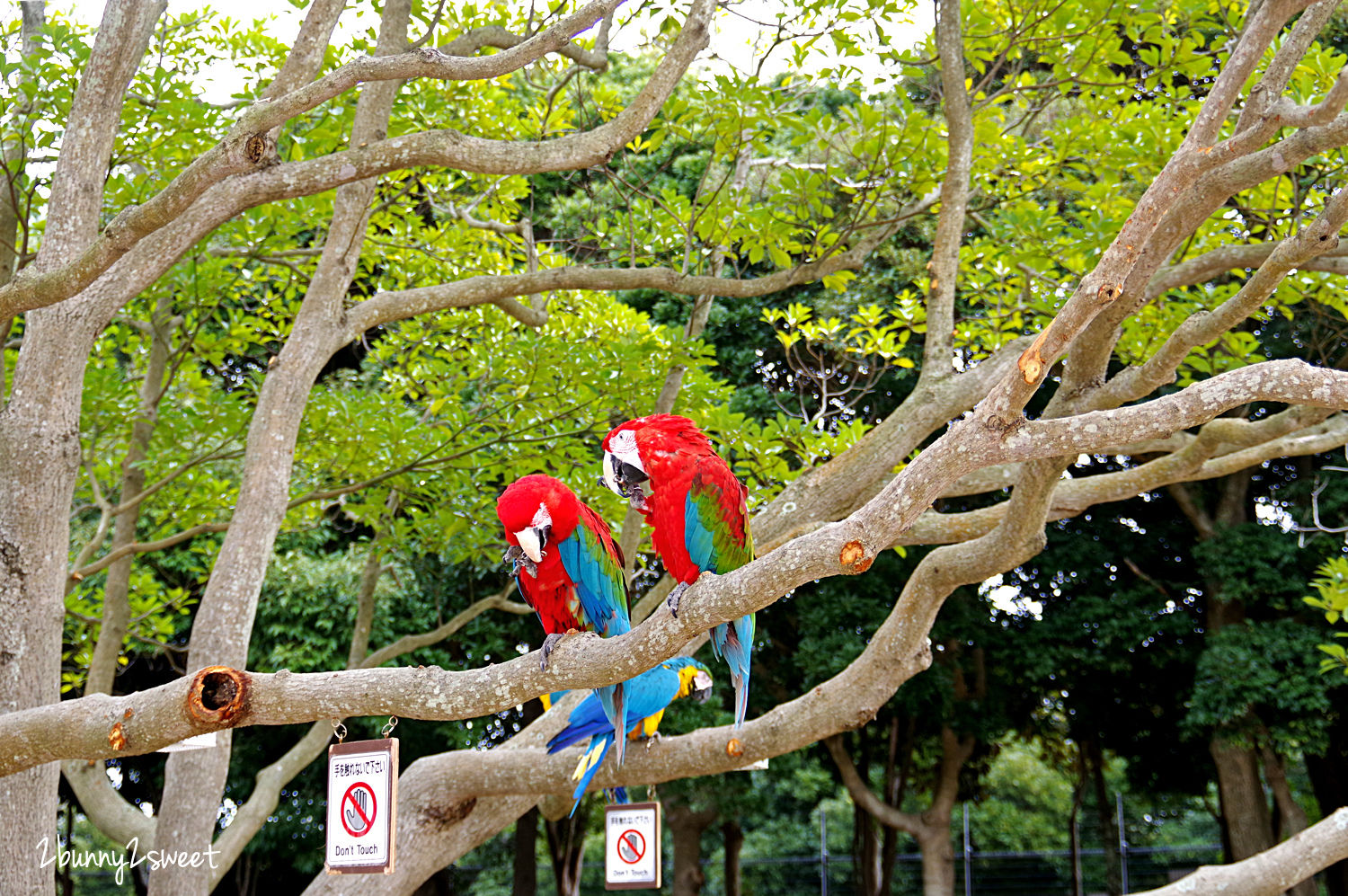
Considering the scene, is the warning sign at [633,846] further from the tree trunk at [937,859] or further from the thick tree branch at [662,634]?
the tree trunk at [937,859]

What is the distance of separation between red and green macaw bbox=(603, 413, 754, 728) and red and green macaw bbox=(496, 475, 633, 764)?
8.3 inches

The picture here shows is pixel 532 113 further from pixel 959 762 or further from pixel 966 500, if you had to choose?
pixel 959 762

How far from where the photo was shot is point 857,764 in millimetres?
11875

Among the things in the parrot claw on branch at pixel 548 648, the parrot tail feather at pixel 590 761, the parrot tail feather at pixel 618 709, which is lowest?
the parrot tail feather at pixel 590 761

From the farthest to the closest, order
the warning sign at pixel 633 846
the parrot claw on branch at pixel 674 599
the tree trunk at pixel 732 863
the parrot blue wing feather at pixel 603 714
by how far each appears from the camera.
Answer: the tree trunk at pixel 732 863, the warning sign at pixel 633 846, the parrot blue wing feather at pixel 603 714, the parrot claw on branch at pixel 674 599

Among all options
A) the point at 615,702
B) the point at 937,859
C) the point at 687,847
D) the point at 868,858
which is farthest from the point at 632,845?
the point at 868,858

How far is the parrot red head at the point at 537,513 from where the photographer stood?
2.61 meters

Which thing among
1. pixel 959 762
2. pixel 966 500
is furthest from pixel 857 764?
pixel 966 500

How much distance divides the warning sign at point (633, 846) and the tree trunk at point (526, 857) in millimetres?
5278

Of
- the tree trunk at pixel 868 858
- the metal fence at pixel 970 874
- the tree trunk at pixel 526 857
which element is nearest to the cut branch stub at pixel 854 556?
the tree trunk at pixel 526 857

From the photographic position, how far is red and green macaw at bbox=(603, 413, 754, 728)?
2.51m

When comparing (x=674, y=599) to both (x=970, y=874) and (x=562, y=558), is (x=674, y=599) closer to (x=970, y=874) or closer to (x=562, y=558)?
(x=562, y=558)

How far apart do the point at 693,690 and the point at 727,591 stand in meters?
2.04

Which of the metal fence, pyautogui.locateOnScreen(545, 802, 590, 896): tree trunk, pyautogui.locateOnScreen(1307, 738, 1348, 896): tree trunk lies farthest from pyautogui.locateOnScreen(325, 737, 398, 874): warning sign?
the metal fence
